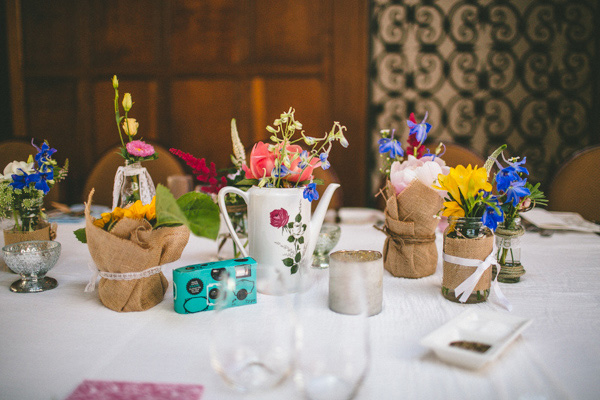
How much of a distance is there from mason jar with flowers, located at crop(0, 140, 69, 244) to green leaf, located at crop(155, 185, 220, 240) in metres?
0.35

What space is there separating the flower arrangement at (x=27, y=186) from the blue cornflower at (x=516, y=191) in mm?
884

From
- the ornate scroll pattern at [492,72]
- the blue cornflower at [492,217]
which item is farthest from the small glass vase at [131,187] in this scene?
the ornate scroll pattern at [492,72]

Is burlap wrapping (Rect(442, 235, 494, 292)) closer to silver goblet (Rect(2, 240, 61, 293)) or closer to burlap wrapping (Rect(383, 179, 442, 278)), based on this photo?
burlap wrapping (Rect(383, 179, 442, 278))

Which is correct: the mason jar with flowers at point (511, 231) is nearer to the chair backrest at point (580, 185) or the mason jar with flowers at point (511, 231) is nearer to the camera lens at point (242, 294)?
the camera lens at point (242, 294)

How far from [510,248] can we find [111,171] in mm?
1622

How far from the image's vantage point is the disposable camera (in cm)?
73

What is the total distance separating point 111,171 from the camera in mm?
1909

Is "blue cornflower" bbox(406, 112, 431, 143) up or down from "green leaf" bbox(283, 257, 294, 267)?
up

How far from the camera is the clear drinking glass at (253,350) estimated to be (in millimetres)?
496

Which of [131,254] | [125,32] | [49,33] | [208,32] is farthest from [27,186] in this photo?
[49,33]

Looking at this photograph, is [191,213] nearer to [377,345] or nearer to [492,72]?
[377,345]

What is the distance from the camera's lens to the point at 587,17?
2.69 m

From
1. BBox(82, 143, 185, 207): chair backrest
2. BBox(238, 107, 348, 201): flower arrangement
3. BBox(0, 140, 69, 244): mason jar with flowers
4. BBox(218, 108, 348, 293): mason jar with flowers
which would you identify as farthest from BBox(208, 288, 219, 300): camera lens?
BBox(82, 143, 185, 207): chair backrest

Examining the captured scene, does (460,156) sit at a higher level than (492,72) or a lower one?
lower
